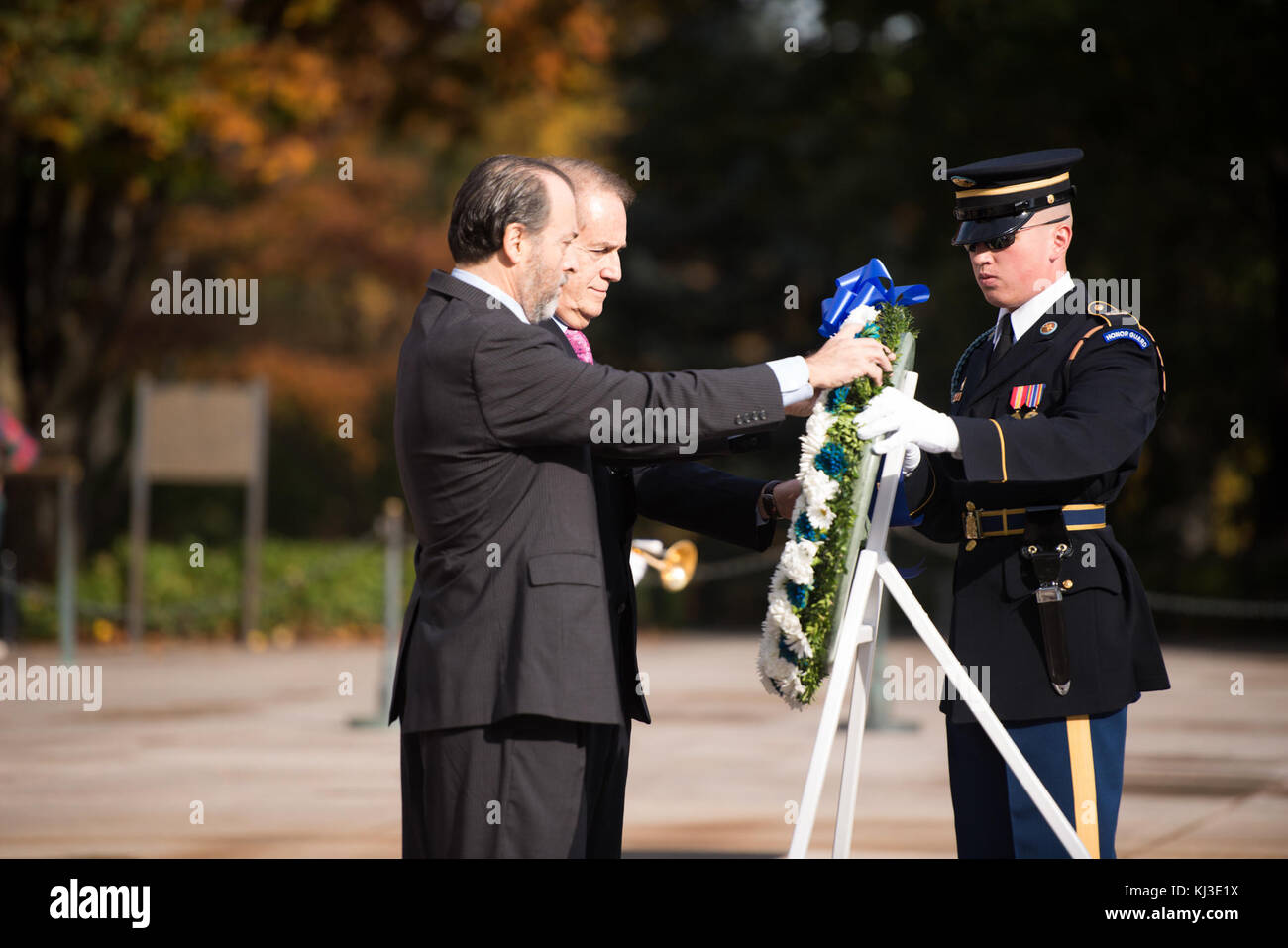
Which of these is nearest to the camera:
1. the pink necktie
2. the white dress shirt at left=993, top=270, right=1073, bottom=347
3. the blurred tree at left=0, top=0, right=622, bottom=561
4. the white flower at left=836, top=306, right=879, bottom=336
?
the white flower at left=836, top=306, right=879, bottom=336

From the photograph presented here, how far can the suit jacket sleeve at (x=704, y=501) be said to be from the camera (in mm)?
4391

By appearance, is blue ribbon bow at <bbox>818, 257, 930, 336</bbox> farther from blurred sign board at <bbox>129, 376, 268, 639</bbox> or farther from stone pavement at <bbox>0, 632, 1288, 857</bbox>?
blurred sign board at <bbox>129, 376, 268, 639</bbox>

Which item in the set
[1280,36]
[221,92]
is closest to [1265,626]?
[1280,36]

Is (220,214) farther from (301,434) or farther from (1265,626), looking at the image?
(1265,626)

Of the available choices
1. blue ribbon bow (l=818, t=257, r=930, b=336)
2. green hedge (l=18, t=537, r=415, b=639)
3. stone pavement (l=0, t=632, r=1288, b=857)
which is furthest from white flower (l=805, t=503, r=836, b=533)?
green hedge (l=18, t=537, r=415, b=639)

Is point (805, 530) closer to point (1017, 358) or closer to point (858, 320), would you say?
point (858, 320)

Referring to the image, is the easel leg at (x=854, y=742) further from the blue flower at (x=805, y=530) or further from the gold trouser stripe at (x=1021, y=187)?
the gold trouser stripe at (x=1021, y=187)

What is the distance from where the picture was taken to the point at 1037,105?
65.1 feet

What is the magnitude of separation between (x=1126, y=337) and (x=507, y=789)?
1.75 m

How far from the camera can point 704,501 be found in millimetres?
4430

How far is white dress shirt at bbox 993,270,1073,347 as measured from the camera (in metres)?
4.14

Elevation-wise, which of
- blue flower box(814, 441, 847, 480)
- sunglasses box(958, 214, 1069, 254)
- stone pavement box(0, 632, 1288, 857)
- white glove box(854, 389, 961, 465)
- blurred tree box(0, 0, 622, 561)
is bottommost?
stone pavement box(0, 632, 1288, 857)

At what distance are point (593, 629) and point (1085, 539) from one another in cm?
120

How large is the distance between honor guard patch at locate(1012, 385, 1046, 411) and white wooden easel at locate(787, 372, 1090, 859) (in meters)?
0.36
